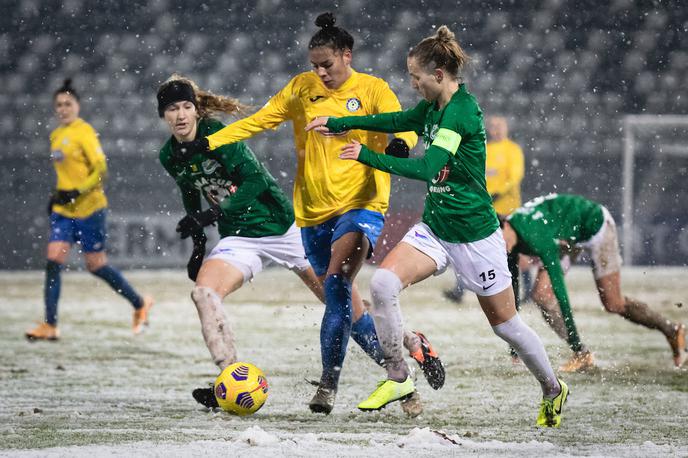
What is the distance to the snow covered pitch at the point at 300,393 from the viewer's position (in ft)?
14.7

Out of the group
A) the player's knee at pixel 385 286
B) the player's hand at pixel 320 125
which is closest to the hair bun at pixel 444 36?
the player's hand at pixel 320 125

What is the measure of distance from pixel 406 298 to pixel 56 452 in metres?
8.51

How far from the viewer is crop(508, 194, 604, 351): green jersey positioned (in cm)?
687

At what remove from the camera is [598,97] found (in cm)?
1964

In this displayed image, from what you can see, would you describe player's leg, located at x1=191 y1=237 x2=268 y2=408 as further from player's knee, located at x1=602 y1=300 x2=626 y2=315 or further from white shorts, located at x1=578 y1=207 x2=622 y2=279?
player's knee, located at x1=602 y1=300 x2=626 y2=315

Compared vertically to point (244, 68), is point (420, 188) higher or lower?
lower

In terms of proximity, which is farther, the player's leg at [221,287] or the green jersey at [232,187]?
the green jersey at [232,187]

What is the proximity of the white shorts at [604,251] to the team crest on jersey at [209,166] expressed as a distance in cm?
262

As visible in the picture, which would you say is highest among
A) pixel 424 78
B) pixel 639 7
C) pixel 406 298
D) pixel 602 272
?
pixel 639 7

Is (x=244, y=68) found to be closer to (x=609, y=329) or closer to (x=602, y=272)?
(x=609, y=329)

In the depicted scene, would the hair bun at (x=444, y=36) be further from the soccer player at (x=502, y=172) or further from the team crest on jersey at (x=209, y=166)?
the soccer player at (x=502, y=172)

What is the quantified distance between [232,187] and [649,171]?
14.0m

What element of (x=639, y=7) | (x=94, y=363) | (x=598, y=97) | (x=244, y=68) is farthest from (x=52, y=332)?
(x=639, y=7)

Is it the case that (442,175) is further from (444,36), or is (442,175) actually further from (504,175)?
(504,175)
